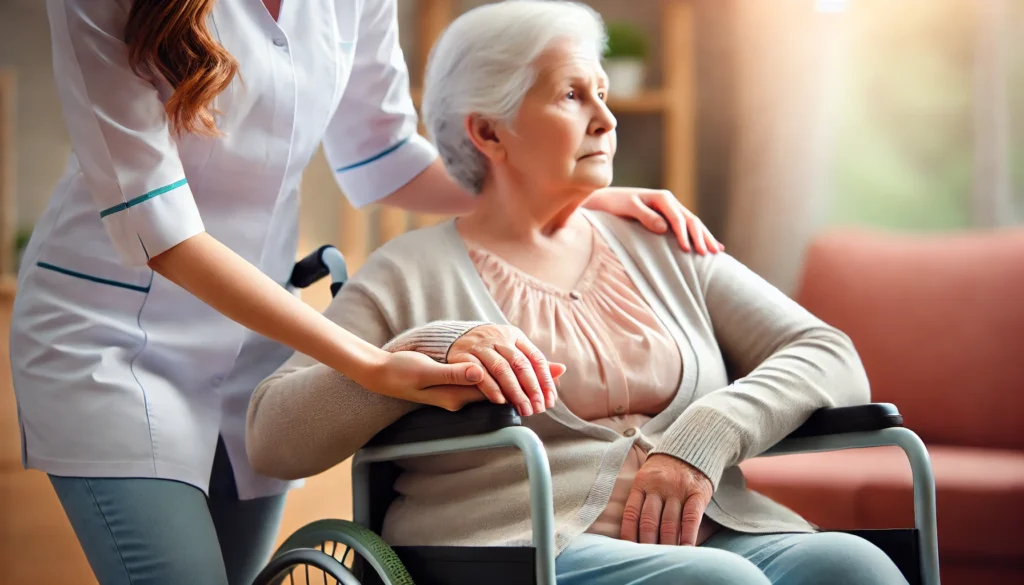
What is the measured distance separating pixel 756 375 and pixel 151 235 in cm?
75

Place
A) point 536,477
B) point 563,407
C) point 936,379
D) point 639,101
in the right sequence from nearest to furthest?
point 536,477
point 563,407
point 936,379
point 639,101

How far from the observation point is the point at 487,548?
1.17m

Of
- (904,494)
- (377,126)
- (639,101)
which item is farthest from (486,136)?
(639,101)

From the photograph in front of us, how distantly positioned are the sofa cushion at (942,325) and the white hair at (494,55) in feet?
4.78

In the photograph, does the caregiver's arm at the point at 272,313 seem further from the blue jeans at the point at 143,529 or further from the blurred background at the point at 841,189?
the blurred background at the point at 841,189

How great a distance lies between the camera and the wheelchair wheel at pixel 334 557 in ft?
3.91

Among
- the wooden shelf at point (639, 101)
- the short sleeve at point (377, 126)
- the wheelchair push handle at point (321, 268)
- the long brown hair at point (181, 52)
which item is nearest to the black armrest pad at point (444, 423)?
the wheelchair push handle at point (321, 268)

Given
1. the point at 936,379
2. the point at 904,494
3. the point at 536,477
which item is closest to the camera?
the point at 536,477

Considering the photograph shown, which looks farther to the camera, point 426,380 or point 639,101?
point 639,101

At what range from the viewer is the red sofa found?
6.87ft

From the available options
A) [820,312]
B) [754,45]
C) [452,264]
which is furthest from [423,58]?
[452,264]

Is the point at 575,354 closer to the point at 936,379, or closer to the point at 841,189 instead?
the point at 936,379

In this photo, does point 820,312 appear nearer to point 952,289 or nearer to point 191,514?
point 952,289

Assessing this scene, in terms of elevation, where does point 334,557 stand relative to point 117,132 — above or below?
below
